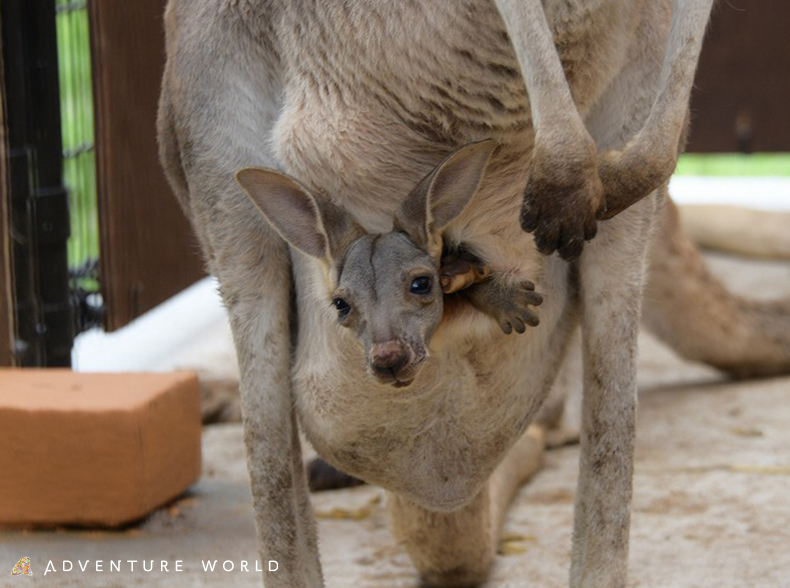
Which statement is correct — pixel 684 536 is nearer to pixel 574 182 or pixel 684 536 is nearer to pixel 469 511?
pixel 469 511

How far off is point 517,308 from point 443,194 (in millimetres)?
213

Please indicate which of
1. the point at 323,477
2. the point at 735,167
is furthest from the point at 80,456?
the point at 735,167

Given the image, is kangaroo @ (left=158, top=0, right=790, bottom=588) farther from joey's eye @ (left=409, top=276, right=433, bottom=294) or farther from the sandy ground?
the sandy ground

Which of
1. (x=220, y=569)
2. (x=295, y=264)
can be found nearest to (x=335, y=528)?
(x=220, y=569)

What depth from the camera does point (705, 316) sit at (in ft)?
12.8

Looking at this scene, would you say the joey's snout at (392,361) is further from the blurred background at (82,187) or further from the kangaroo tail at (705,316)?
the kangaroo tail at (705,316)

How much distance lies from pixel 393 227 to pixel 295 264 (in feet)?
0.88

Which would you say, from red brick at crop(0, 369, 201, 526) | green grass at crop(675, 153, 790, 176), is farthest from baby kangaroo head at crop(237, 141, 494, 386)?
green grass at crop(675, 153, 790, 176)

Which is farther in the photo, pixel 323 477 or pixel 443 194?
pixel 323 477

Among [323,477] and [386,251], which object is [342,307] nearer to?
[386,251]

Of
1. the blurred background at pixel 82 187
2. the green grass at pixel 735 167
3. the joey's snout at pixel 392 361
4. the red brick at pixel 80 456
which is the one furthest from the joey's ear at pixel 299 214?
the green grass at pixel 735 167

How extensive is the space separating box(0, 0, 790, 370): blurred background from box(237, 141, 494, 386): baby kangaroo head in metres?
1.54

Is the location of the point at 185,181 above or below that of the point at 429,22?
below

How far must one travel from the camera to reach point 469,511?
262cm
